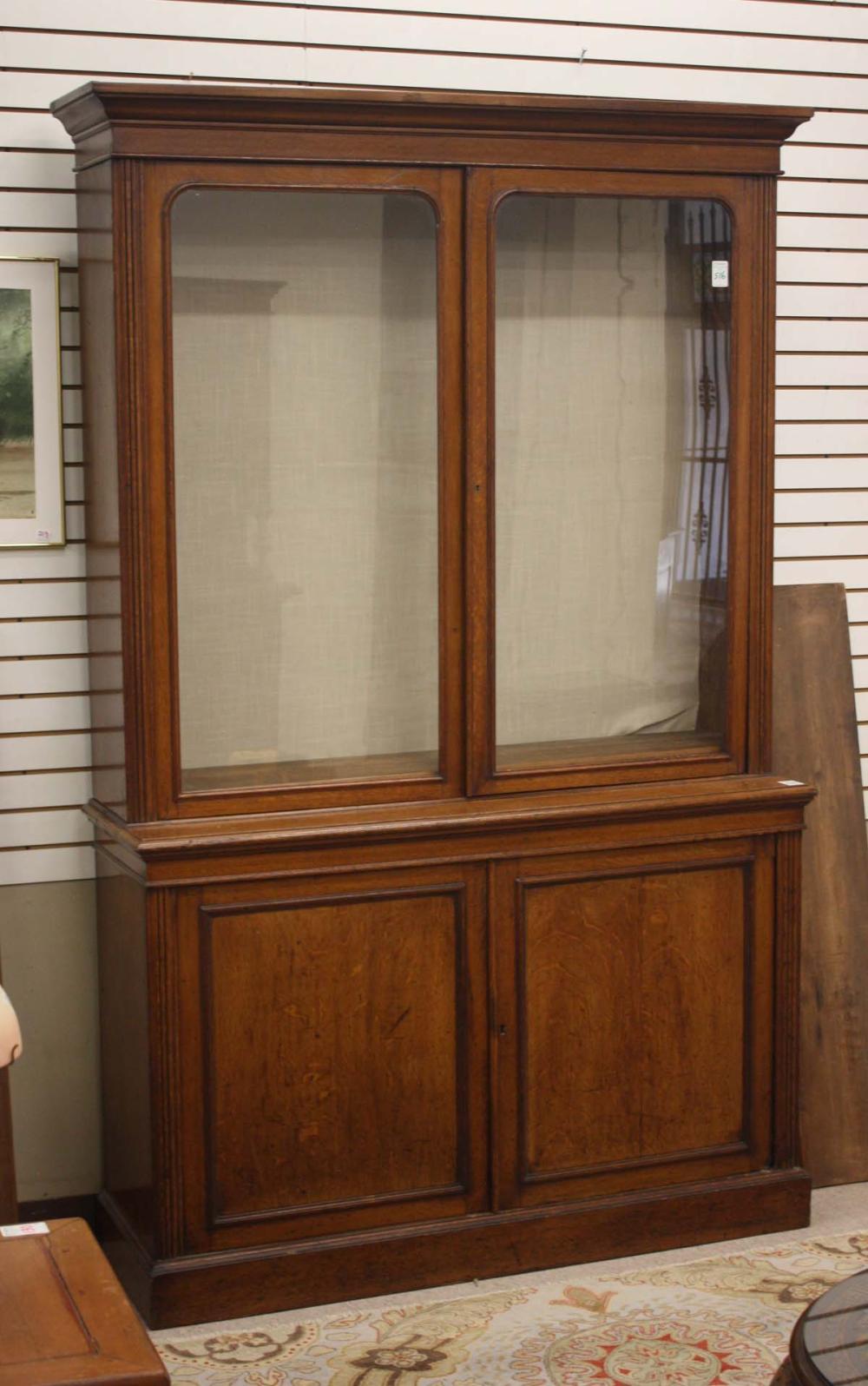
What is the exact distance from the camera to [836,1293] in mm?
2418

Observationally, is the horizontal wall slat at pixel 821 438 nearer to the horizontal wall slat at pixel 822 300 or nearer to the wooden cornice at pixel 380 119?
the horizontal wall slat at pixel 822 300

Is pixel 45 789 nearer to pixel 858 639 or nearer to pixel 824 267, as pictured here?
pixel 858 639

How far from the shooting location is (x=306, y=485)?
355 centimetres

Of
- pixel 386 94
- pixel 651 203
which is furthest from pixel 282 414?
pixel 651 203

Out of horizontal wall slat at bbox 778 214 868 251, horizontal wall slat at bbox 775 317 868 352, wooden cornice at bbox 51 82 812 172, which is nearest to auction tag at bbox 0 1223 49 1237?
wooden cornice at bbox 51 82 812 172

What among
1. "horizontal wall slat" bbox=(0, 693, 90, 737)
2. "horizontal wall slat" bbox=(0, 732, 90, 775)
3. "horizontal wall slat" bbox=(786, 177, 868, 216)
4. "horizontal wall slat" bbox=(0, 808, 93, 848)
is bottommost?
"horizontal wall slat" bbox=(0, 808, 93, 848)

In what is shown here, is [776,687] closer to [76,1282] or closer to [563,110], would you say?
[563,110]

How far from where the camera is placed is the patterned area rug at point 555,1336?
10.6ft

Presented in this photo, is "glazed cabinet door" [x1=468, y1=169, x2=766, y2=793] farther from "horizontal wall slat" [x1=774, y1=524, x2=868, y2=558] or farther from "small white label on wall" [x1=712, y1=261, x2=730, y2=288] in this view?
"horizontal wall slat" [x1=774, y1=524, x2=868, y2=558]

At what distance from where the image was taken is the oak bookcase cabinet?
3.41 m

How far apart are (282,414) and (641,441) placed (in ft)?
2.71

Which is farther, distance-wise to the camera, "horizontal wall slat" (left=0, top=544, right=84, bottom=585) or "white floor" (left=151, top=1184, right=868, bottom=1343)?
"horizontal wall slat" (left=0, top=544, right=84, bottom=585)

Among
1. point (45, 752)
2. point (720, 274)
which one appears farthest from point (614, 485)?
point (45, 752)

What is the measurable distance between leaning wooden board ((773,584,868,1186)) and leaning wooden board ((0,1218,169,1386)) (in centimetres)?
233
